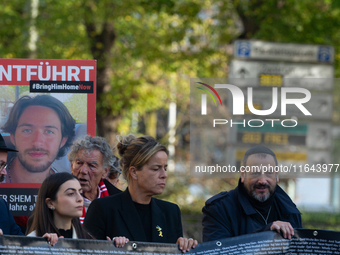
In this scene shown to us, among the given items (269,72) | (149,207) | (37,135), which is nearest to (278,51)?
(269,72)

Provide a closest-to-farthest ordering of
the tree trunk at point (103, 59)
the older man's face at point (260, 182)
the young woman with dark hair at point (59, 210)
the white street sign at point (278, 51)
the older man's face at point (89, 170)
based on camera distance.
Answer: the young woman with dark hair at point (59, 210)
the older man's face at point (260, 182)
the older man's face at point (89, 170)
the white street sign at point (278, 51)
the tree trunk at point (103, 59)

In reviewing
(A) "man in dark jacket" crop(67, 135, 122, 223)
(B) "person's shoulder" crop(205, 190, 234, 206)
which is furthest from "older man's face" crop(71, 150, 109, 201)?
(B) "person's shoulder" crop(205, 190, 234, 206)

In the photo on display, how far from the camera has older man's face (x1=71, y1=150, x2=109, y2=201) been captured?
13.9ft

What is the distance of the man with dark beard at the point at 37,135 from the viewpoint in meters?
4.39

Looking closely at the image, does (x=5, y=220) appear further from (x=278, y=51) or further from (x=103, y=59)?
(x=103, y=59)

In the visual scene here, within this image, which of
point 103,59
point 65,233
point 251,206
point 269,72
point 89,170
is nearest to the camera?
point 65,233

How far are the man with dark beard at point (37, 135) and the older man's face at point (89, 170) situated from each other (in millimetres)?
216

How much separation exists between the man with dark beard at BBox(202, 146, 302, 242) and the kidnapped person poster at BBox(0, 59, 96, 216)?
1372 mm

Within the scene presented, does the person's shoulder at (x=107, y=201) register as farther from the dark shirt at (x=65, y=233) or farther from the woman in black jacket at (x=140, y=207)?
the dark shirt at (x=65, y=233)

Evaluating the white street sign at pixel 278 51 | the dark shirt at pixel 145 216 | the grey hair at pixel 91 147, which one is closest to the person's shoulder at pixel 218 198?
the dark shirt at pixel 145 216

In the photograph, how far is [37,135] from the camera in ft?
14.5

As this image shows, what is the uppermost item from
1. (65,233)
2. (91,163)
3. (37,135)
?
(37,135)

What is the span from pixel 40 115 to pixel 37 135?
0.57ft

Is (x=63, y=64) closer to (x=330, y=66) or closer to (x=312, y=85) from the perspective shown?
(x=312, y=85)
